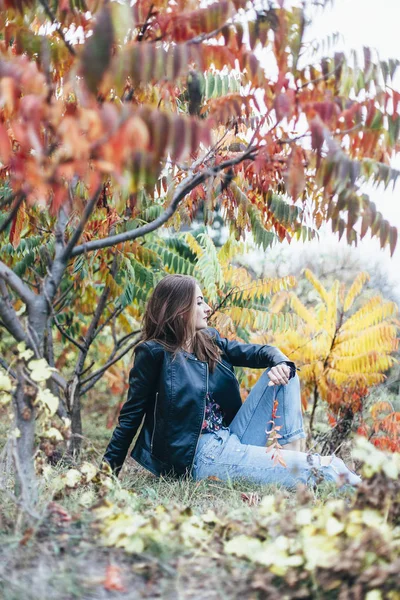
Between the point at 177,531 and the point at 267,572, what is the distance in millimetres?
347

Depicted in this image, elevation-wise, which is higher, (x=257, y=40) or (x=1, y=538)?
(x=257, y=40)

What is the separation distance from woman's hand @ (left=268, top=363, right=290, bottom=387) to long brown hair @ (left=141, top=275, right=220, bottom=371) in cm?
44

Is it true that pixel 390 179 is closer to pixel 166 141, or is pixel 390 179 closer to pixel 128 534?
pixel 166 141

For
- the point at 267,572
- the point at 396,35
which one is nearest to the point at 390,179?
the point at 267,572

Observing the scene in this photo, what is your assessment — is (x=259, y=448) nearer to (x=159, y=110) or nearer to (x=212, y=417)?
(x=212, y=417)

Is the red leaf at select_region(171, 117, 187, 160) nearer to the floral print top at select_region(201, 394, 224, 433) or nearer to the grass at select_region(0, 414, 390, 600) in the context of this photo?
the grass at select_region(0, 414, 390, 600)

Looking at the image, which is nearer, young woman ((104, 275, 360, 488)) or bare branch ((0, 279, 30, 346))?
bare branch ((0, 279, 30, 346))

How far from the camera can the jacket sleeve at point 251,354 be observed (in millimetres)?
3555

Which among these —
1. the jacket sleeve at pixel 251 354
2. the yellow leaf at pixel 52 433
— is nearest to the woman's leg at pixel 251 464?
the jacket sleeve at pixel 251 354

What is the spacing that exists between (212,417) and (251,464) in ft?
1.38

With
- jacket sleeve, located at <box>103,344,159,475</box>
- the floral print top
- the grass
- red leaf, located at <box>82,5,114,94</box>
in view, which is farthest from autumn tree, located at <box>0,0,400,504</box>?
the floral print top

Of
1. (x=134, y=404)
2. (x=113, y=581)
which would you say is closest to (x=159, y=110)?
(x=113, y=581)

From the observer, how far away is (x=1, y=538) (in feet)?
6.50

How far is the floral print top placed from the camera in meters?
3.49
